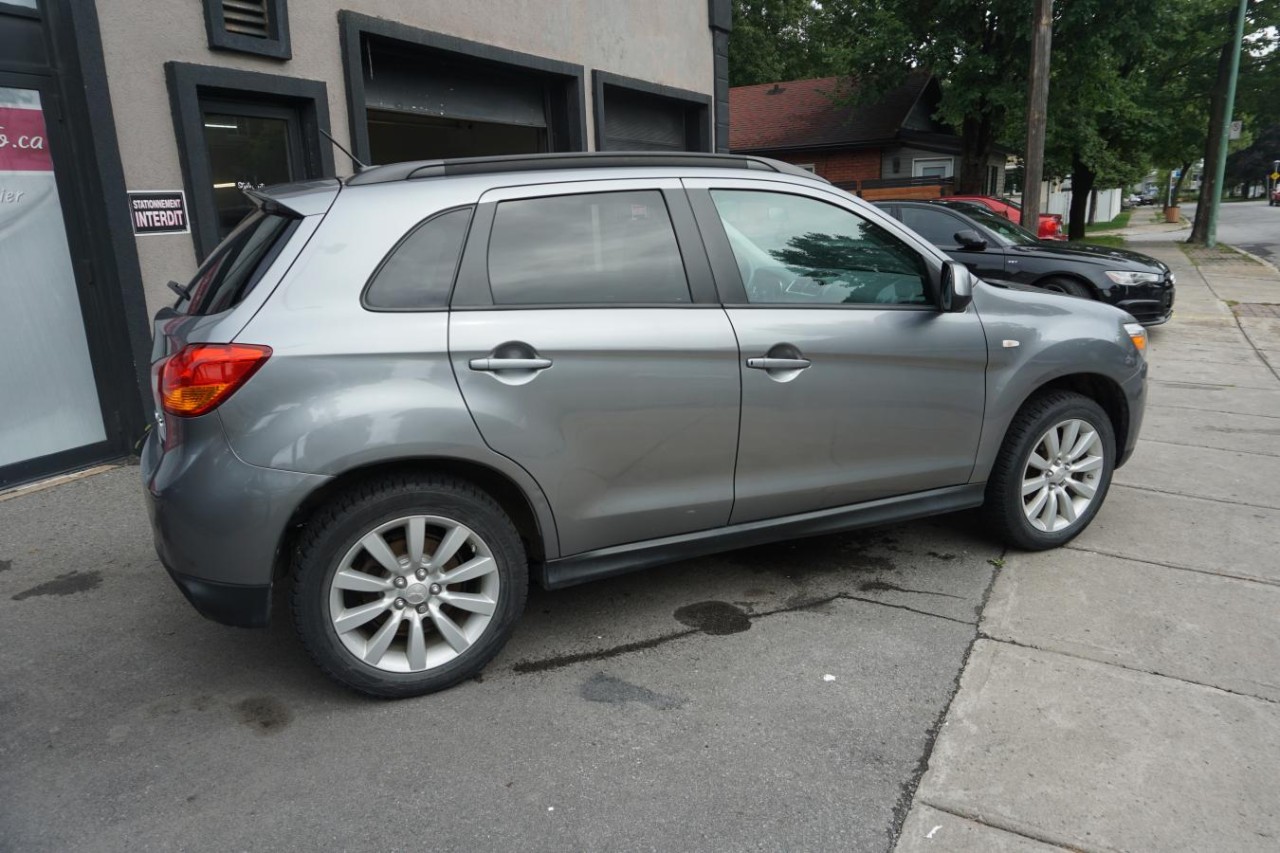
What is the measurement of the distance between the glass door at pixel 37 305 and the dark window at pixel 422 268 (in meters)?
3.66

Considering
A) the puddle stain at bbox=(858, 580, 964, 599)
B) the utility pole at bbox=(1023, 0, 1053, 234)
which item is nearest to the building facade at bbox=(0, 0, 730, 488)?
the puddle stain at bbox=(858, 580, 964, 599)

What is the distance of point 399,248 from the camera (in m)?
2.97

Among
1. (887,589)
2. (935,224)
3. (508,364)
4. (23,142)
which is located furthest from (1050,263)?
(23,142)

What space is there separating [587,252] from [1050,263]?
827 cm

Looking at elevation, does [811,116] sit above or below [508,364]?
above

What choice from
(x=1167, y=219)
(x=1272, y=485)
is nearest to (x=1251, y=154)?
(x=1167, y=219)

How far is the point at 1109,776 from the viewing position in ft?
8.68

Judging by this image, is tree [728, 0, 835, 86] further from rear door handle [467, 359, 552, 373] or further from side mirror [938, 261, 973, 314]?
rear door handle [467, 359, 552, 373]

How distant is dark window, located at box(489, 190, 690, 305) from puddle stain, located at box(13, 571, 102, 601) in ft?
8.55

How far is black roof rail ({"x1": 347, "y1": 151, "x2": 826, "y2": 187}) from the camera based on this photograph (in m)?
3.17

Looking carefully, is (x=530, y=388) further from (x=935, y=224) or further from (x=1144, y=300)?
(x=1144, y=300)

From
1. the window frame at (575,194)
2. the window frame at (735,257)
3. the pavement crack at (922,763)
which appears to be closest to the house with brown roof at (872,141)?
the window frame at (735,257)

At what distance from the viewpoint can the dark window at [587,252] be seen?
3.11m

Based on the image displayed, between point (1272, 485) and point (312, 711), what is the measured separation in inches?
209
